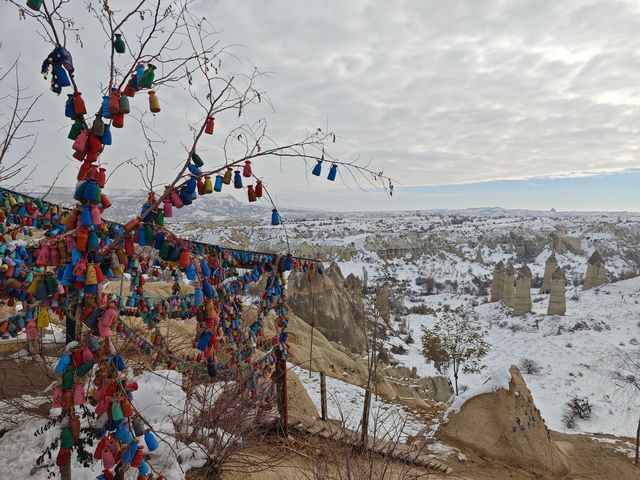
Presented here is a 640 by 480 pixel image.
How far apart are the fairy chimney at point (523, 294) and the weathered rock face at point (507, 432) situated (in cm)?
2827

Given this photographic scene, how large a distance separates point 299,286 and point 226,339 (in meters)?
20.2

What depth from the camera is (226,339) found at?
6480mm

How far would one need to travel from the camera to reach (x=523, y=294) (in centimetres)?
3728

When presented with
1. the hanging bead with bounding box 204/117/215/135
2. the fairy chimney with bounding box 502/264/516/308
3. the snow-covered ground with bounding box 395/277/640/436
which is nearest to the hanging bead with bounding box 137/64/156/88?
the hanging bead with bounding box 204/117/215/135

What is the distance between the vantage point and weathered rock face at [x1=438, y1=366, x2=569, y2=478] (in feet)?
34.1

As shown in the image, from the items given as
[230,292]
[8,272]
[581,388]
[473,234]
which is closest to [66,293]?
[8,272]

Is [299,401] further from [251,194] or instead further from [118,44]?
[118,44]

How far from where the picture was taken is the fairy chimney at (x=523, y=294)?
36900 millimetres

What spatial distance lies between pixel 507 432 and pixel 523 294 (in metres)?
30.0

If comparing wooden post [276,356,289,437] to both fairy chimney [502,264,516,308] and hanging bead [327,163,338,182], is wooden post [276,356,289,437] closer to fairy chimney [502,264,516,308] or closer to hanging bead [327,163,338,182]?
hanging bead [327,163,338,182]

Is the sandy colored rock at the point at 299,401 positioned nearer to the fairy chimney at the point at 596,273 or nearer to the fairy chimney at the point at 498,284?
the fairy chimney at the point at 498,284

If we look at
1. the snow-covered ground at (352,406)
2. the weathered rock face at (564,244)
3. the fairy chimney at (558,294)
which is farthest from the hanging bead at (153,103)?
the weathered rock face at (564,244)

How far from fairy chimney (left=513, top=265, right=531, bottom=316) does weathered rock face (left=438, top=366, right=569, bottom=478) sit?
28.3m

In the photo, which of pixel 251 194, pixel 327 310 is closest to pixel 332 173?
pixel 251 194
